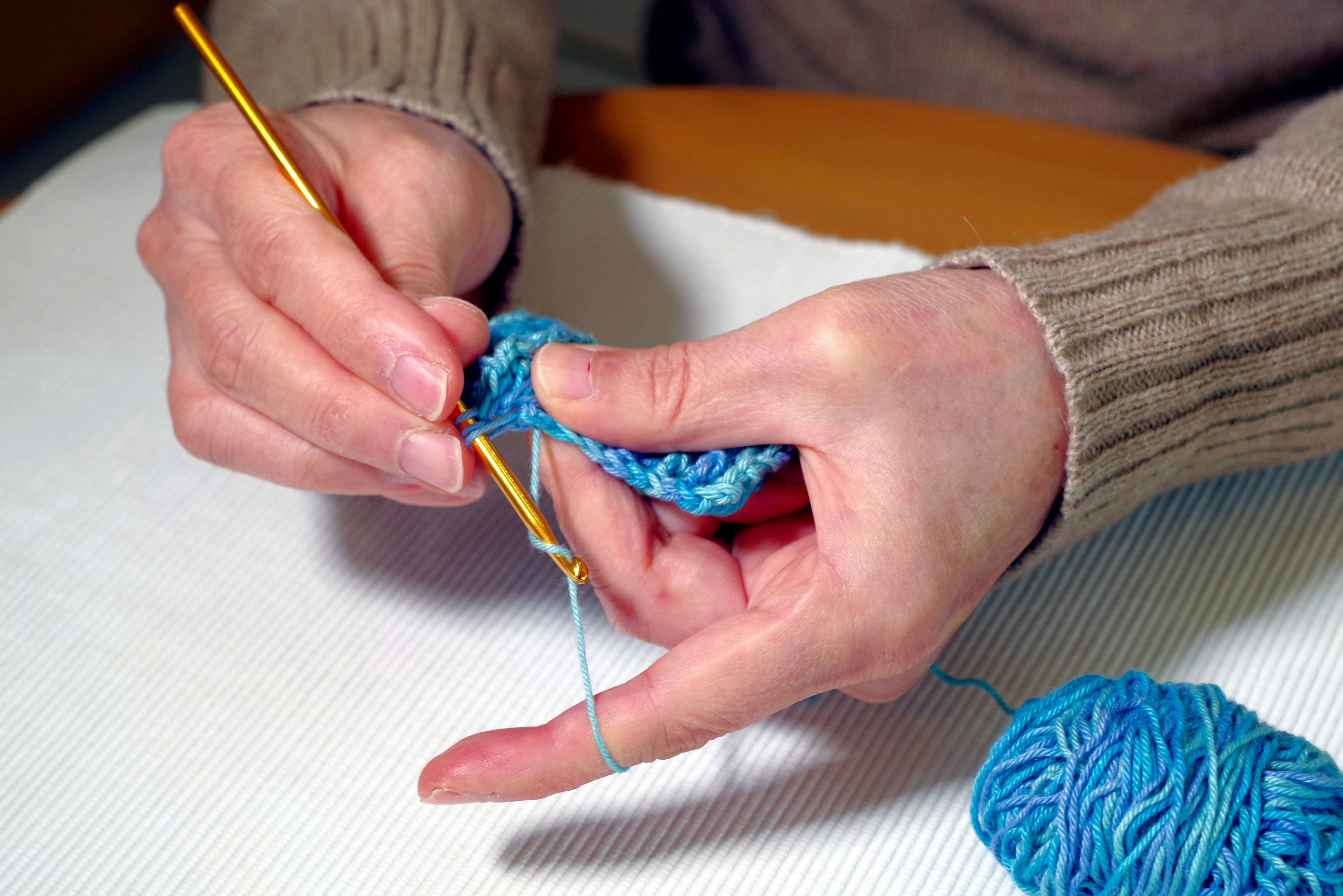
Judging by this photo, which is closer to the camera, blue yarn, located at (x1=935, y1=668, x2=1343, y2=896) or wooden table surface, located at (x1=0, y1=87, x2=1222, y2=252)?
blue yarn, located at (x1=935, y1=668, x2=1343, y2=896)

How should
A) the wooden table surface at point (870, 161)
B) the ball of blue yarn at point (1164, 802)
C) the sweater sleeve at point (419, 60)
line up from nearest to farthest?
the ball of blue yarn at point (1164, 802)
the sweater sleeve at point (419, 60)
the wooden table surface at point (870, 161)

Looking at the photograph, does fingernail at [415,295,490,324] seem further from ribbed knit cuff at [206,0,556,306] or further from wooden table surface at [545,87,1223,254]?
wooden table surface at [545,87,1223,254]

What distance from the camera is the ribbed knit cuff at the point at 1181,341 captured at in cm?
72

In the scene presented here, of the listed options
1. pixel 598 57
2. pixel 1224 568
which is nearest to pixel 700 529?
pixel 1224 568

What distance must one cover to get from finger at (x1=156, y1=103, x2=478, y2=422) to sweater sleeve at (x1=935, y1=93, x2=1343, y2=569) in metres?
0.39

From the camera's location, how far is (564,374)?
0.69 meters

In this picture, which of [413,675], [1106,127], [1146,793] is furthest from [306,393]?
[1106,127]

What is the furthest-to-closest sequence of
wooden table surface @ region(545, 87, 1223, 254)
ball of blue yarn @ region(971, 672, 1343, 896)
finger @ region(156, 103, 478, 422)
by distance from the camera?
wooden table surface @ region(545, 87, 1223, 254)
finger @ region(156, 103, 478, 422)
ball of blue yarn @ region(971, 672, 1343, 896)

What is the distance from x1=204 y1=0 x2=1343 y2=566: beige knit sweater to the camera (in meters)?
0.74

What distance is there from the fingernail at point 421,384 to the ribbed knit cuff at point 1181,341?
382 millimetres

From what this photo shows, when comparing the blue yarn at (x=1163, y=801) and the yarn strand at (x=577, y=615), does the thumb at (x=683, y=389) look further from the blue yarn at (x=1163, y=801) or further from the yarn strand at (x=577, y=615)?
the blue yarn at (x=1163, y=801)

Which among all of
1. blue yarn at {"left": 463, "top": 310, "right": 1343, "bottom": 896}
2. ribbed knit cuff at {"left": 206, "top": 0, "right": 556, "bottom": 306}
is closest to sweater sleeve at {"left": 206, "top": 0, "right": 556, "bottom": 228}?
ribbed knit cuff at {"left": 206, "top": 0, "right": 556, "bottom": 306}

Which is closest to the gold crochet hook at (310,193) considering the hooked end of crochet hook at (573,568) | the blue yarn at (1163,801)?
the hooked end of crochet hook at (573,568)

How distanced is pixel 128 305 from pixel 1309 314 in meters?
1.17
